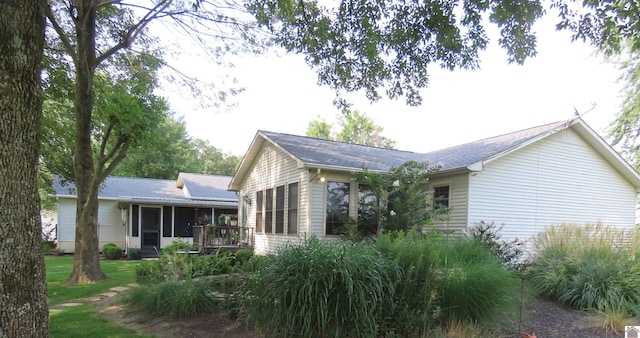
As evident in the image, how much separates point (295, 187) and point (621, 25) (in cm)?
840

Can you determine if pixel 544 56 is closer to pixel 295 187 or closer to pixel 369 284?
pixel 369 284

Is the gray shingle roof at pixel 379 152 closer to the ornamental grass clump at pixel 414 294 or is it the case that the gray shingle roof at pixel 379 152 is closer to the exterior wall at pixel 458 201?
the exterior wall at pixel 458 201

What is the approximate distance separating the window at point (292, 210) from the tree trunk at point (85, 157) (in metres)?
5.20

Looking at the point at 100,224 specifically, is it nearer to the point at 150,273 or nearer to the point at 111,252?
the point at 111,252

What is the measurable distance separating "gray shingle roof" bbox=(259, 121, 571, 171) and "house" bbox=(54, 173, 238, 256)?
7.76m

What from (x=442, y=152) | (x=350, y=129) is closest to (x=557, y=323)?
(x=442, y=152)

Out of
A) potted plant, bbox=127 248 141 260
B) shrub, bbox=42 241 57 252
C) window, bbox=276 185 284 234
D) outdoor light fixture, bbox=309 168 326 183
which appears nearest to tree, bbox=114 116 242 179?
shrub, bbox=42 241 57 252

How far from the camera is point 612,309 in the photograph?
5.84m

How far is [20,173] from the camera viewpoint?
306 cm

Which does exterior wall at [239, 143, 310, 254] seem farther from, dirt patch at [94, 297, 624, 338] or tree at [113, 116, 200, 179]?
tree at [113, 116, 200, 179]

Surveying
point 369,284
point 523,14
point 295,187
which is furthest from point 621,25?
point 295,187

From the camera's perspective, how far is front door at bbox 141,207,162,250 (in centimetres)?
1804

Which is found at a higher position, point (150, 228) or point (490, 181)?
point (490, 181)

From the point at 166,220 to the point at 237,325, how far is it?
15.0 metres
